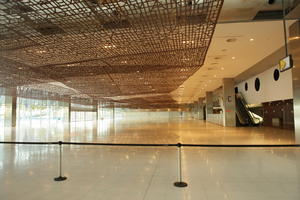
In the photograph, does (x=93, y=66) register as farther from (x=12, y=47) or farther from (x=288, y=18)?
(x=288, y=18)

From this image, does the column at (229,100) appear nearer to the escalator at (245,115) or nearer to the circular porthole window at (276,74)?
the escalator at (245,115)

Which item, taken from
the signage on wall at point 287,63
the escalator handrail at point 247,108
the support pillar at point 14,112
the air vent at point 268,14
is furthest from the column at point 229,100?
the support pillar at point 14,112

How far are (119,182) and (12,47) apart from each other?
645 cm

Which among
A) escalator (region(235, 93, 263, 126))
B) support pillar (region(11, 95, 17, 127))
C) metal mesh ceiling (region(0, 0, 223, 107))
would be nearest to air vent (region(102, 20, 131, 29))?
metal mesh ceiling (region(0, 0, 223, 107))

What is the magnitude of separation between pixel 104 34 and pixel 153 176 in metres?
5.03

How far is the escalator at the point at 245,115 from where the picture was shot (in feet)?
69.9

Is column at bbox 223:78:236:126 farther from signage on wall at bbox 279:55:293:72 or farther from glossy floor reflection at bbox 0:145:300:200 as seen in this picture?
signage on wall at bbox 279:55:293:72

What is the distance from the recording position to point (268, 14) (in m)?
7.62

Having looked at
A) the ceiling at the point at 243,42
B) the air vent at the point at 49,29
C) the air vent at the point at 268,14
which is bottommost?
the air vent at the point at 49,29

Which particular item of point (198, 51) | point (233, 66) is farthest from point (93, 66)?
point (233, 66)

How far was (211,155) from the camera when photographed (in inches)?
280

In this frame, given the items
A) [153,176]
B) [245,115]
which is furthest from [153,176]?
[245,115]

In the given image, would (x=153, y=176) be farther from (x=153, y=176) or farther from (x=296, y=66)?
(x=296, y=66)

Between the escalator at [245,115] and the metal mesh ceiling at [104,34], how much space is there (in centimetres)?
1402
